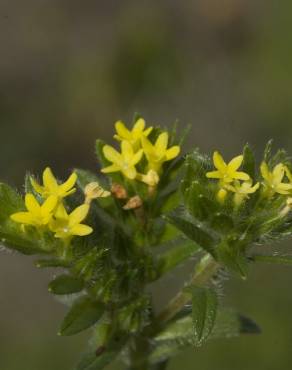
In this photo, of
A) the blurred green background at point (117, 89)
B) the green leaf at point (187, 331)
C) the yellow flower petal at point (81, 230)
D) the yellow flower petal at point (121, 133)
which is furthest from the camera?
the blurred green background at point (117, 89)

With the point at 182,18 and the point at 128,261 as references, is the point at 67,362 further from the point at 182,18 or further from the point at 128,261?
the point at 182,18

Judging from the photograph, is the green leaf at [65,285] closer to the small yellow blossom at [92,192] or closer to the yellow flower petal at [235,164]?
the small yellow blossom at [92,192]

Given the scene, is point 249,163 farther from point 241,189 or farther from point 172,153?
point 172,153

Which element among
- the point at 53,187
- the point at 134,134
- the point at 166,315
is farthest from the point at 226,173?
the point at 166,315

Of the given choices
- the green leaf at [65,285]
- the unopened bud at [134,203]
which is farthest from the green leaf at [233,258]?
the green leaf at [65,285]

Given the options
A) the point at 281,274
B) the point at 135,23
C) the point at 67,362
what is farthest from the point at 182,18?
the point at 67,362

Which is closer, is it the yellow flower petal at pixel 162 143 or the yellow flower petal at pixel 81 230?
the yellow flower petal at pixel 81 230

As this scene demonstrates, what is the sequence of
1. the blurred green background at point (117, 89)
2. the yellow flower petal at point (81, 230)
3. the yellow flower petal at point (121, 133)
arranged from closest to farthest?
the yellow flower petal at point (81, 230) → the yellow flower petal at point (121, 133) → the blurred green background at point (117, 89)

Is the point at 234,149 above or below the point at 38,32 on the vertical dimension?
below
